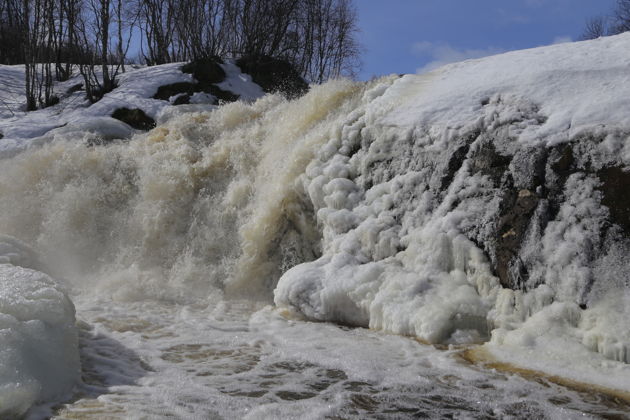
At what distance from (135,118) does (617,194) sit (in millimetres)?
10492

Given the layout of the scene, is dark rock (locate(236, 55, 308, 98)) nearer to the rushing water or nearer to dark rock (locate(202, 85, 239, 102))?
dark rock (locate(202, 85, 239, 102))

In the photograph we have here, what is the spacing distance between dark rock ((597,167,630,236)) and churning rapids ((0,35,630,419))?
1 centimetres

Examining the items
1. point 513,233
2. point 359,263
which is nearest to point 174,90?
point 359,263

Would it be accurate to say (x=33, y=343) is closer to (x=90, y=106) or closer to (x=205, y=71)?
(x=90, y=106)

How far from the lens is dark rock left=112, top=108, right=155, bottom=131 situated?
486 inches

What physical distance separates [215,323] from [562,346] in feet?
8.59

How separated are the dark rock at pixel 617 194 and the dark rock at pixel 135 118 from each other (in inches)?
386

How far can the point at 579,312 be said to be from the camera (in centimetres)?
383

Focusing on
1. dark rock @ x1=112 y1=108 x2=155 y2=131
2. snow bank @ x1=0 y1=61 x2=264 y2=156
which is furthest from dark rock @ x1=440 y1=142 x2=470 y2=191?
dark rock @ x1=112 y1=108 x2=155 y2=131

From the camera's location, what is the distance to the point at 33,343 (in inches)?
122

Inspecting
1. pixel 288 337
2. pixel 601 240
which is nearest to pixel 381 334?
pixel 288 337

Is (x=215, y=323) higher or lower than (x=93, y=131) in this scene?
lower

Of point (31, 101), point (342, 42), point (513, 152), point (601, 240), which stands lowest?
point (601, 240)

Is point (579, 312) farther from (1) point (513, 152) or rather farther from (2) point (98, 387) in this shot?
(2) point (98, 387)
